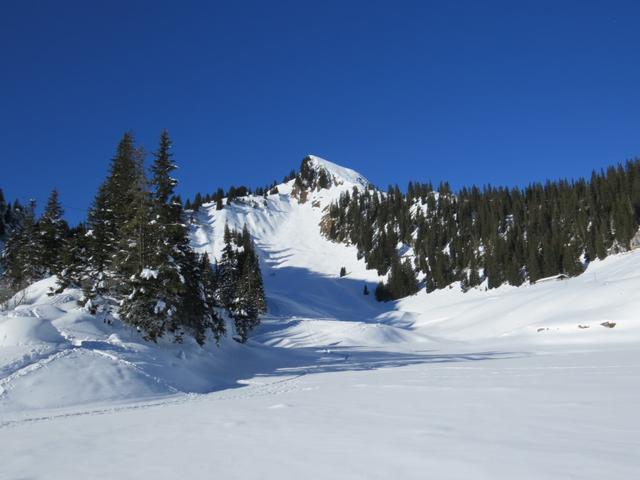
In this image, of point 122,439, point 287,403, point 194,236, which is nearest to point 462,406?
point 287,403

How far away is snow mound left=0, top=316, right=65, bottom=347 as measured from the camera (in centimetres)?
1669

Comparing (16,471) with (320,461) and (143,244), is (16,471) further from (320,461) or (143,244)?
(143,244)

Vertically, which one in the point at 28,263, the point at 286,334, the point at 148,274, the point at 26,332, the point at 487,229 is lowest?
the point at 286,334

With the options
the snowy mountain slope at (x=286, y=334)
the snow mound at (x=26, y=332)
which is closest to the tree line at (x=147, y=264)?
the snowy mountain slope at (x=286, y=334)

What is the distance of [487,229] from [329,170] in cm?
7598

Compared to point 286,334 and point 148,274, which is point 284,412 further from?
point 286,334

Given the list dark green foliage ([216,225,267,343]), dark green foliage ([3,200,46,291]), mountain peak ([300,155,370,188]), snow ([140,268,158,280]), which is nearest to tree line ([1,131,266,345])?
snow ([140,268,158,280])

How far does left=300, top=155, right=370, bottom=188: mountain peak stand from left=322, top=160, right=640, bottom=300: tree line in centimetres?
2001

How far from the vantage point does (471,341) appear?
41.0 metres

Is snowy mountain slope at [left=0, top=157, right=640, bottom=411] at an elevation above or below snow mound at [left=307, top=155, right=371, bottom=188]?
below

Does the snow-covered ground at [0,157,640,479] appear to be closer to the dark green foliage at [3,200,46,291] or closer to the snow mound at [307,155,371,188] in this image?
the dark green foliage at [3,200,46,291]

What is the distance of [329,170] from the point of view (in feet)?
547

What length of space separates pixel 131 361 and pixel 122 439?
11534 millimetres

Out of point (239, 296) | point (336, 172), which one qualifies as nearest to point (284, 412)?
point (239, 296)
